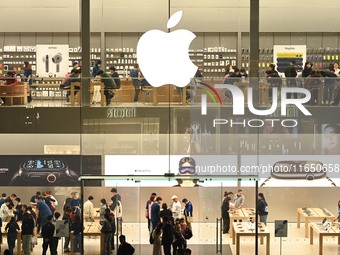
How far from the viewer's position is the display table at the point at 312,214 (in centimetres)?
2031

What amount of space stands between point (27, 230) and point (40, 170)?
2.34 m

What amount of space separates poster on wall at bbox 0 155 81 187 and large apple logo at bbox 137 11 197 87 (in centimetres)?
289

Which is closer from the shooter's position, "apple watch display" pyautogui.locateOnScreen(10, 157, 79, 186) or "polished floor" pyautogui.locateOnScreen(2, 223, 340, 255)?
"polished floor" pyautogui.locateOnScreen(2, 223, 340, 255)

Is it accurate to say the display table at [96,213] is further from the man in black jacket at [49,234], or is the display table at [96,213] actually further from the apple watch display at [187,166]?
the apple watch display at [187,166]

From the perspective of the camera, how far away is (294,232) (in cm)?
Answer: 2044

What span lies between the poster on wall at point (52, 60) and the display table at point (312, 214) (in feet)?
32.9

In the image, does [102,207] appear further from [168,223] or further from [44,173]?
[44,173]

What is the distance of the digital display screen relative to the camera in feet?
70.3

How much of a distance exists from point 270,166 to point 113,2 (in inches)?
438

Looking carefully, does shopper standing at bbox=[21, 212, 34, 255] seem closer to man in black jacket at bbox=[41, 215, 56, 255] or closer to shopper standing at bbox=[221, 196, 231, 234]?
man in black jacket at bbox=[41, 215, 56, 255]

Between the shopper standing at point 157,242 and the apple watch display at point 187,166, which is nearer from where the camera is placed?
the apple watch display at point 187,166

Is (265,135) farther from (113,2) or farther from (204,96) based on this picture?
Answer: (113,2)

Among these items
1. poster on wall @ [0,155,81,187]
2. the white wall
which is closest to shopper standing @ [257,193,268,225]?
poster on wall @ [0,155,81,187]

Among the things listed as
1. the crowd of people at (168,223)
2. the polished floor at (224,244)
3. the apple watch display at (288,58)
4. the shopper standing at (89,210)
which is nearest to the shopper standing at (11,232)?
the polished floor at (224,244)
